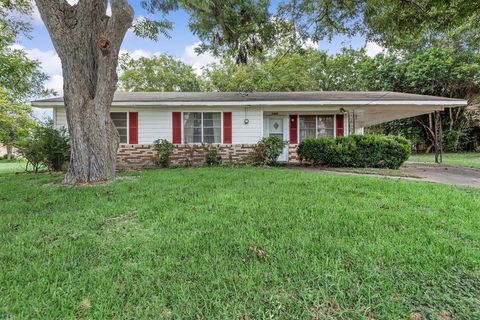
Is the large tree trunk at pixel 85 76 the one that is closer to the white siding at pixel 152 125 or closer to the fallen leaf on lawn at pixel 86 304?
the white siding at pixel 152 125

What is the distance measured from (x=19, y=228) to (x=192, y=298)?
296 cm

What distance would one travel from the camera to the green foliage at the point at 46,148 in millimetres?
9867

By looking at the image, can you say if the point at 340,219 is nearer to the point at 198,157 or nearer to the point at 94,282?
the point at 94,282

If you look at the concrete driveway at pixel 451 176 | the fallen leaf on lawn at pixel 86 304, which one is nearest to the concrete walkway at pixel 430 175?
the concrete driveway at pixel 451 176

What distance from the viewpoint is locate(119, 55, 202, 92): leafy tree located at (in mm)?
29281

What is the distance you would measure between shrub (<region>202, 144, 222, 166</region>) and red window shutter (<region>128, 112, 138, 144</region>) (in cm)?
281

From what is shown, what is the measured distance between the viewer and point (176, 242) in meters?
3.24

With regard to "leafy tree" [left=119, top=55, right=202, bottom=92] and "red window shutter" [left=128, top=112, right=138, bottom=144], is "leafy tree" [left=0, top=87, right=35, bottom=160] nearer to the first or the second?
"red window shutter" [left=128, top=112, right=138, bottom=144]

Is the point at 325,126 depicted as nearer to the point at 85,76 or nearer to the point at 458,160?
the point at 458,160

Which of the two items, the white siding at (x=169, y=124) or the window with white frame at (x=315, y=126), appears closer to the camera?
the white siding at (x=169, y=124)

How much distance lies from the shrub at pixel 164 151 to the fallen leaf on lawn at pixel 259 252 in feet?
28.5

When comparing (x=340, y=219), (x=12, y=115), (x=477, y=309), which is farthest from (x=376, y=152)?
(x=12, y=115)

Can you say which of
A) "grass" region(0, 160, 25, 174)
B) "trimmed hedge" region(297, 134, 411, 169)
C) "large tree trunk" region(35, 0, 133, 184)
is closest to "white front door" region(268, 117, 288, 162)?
"trimmed hedge" region(297, 134, 411, 169)

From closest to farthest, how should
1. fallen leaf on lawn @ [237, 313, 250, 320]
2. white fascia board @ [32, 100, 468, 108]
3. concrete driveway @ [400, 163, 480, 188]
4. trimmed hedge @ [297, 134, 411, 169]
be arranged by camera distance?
fallen leaf on lawn @ [237, 313, 250, 320], concrete driveway @ [400, 163, 480, 188], trimmed hedge @ [297, 134, 411, 169], white fascia board @ [32, 100, 468, 108]
